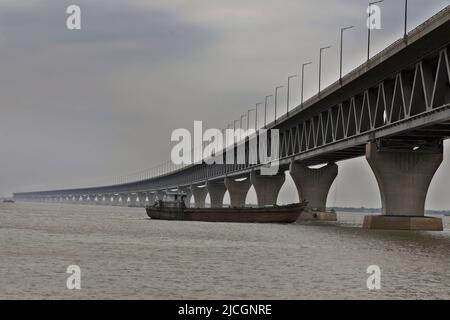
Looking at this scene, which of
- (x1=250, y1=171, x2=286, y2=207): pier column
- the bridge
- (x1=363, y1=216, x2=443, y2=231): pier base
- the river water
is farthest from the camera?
(x1=250, y1=171, x2=286, y2=207): pier column

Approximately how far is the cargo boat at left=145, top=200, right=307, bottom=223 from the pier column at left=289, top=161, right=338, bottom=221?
8943 mm

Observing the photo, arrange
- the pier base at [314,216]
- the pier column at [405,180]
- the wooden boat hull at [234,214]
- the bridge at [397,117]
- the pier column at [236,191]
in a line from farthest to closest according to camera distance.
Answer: the pier column at [236,191], the pier base at [314,216], the wooden boat hull at [234,214], the pier column at [405,180], the bridge at [397,117]

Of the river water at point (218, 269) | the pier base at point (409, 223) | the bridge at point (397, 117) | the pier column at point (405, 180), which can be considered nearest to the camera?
the river water at point (218, 269)

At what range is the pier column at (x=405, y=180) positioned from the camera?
7412 cm

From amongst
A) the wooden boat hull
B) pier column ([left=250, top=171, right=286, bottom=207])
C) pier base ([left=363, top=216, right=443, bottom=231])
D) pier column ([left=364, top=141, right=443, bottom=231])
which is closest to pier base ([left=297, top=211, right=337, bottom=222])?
the wooden boat hull

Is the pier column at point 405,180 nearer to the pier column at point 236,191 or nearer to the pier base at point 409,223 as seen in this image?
the pier base at point 409,223

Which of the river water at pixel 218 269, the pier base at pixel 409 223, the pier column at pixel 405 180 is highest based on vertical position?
the pier column at pixel 405 180

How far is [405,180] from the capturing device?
74500 mm

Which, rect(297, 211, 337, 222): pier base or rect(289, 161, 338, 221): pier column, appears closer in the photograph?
rect(289, 161, 338, 221): pier column

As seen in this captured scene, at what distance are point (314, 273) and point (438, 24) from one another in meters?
23.5

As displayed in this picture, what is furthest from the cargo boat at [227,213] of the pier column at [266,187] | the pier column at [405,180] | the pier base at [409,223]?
the pier column at [405,180]

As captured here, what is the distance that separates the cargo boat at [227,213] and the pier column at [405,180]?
33415 millimetres

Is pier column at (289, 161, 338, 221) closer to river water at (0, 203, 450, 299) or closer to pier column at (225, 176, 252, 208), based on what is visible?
pier column at (225, 176, 252, 208)

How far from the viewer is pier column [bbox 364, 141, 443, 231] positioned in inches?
2918
